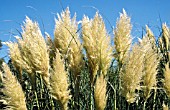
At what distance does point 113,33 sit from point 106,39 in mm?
196

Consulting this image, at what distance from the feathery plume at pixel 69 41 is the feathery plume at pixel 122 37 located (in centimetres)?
38

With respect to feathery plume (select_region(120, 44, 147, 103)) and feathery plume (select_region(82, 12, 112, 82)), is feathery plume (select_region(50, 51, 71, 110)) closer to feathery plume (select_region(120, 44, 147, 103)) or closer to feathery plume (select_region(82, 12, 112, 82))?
feathery plume (select_region(82, 12, 112, 82))

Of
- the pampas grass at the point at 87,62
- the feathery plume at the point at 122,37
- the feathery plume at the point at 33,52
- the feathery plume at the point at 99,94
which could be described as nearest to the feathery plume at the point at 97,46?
the pampas grass at the point at 87,62

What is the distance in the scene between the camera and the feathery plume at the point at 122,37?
338 centimetres

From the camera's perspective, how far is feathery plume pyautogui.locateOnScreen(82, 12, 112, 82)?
3.19 meters

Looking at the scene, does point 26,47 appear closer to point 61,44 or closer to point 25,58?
point 25,58

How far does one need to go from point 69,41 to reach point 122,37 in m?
0.61

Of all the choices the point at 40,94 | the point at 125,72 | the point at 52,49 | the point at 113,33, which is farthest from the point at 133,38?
the point at 40,94

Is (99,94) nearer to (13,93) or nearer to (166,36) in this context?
(13,93)

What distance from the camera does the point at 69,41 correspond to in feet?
12.0

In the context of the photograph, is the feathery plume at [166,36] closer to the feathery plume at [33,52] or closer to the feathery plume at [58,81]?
the feathery plume at [33,52]

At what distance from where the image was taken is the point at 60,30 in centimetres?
371

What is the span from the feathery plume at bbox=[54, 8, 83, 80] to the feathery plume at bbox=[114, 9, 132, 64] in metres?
0.38

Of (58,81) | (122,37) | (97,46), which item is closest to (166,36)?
(122,37)
